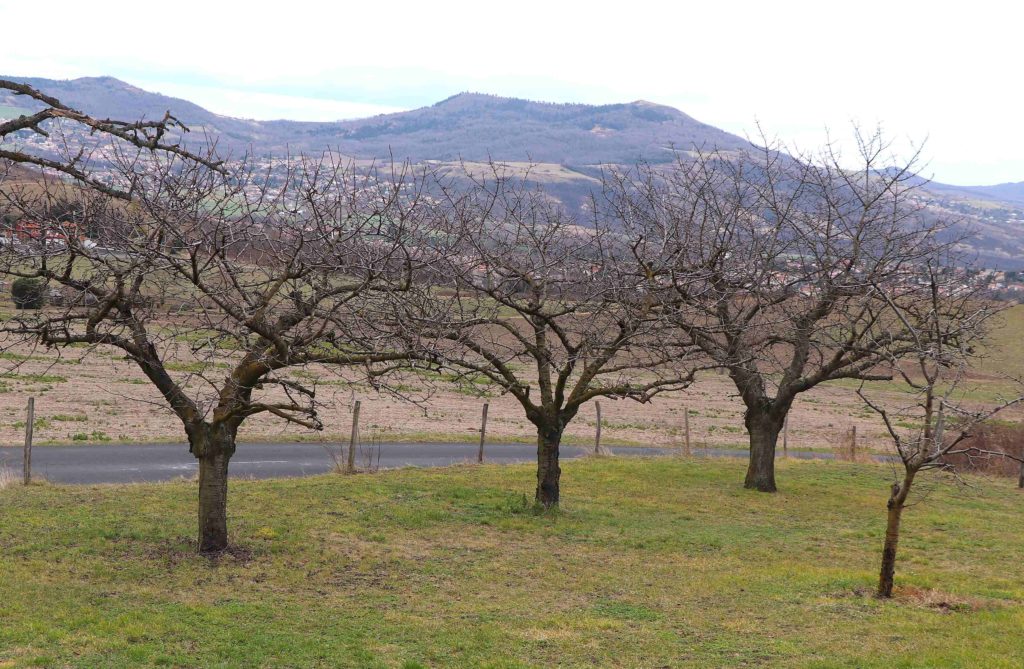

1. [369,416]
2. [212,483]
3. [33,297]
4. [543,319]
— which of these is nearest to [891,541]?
[543,319]

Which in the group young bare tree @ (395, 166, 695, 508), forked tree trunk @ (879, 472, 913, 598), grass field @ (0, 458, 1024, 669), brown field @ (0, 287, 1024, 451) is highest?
young bare tree @ (395, 166, 695, 508)

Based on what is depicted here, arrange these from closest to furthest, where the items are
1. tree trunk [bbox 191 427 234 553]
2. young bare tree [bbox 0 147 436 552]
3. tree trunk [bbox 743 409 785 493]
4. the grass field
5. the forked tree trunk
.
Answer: the grass field, young bare tree [bbox 0 147 436 552], the forked tree trunk, tree trunk [bbox 191 427 234 553], tree trunk [bbox 743 409 785 493]

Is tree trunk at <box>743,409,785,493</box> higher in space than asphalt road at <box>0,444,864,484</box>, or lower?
higher

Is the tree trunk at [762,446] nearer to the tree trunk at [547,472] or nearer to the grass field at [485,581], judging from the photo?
the grass field at [485,581]

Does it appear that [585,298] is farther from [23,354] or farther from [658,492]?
[23,354]

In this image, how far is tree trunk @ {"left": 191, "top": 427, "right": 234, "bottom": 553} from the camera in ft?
39.3

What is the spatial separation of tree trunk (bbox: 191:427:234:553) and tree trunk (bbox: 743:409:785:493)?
11509 mm

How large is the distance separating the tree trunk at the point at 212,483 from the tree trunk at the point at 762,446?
37.8 feet

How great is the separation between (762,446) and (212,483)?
12.1 m

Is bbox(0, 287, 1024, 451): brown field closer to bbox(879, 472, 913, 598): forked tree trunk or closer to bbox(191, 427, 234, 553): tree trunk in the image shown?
bbox(191, 427, 234, 553): tree trunk

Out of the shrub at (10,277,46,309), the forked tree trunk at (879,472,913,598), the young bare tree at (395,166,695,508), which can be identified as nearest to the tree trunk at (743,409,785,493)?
the young bare tree at (395,166,695,508)

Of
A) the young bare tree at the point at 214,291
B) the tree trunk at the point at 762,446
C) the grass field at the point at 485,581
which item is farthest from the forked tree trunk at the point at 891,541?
the tree trunk at the point at 762,446

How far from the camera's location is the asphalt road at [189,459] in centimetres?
1956

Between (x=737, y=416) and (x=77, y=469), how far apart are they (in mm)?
30107
